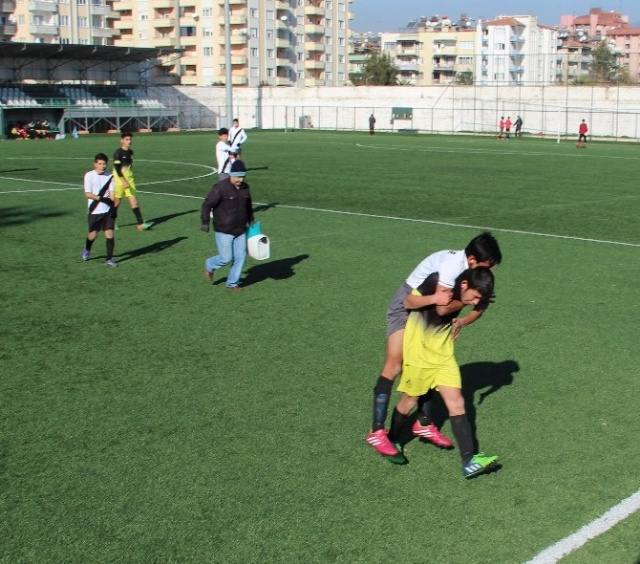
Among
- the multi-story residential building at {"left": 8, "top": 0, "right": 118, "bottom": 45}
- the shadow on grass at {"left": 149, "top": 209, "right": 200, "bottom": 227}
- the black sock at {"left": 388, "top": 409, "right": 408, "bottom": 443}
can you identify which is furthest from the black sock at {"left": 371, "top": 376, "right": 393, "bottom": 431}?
the multi-story residential building at {"left": 8, "top": 0, "right": 118, "bottom": 45}

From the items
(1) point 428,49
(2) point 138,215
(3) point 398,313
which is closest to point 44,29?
(1) point 428,49

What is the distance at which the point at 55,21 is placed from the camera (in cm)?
10494

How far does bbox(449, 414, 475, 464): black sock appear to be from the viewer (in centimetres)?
673

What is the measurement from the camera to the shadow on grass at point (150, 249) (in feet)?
51.2

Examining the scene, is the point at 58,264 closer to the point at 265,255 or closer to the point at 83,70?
the point at 265,255

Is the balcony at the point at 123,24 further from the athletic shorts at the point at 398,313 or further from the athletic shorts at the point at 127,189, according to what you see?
the athletic shorts at the point at 398,313

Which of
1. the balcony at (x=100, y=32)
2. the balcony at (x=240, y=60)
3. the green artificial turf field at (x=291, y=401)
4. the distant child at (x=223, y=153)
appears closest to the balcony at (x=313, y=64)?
the balcony at (x=240, y=60)

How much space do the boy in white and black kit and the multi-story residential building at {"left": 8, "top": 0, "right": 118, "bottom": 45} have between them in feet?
305

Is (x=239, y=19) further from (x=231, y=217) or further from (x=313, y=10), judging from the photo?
(x=231, y=217)

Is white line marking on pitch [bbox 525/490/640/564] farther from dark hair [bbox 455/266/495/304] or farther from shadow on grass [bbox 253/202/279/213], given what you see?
shadow on grass [bbox 253/202/279/213]

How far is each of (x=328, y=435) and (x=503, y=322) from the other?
429cm

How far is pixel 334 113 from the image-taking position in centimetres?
8131

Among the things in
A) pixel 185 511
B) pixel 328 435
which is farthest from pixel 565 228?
pixel 185 511

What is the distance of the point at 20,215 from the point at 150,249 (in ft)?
18.9
